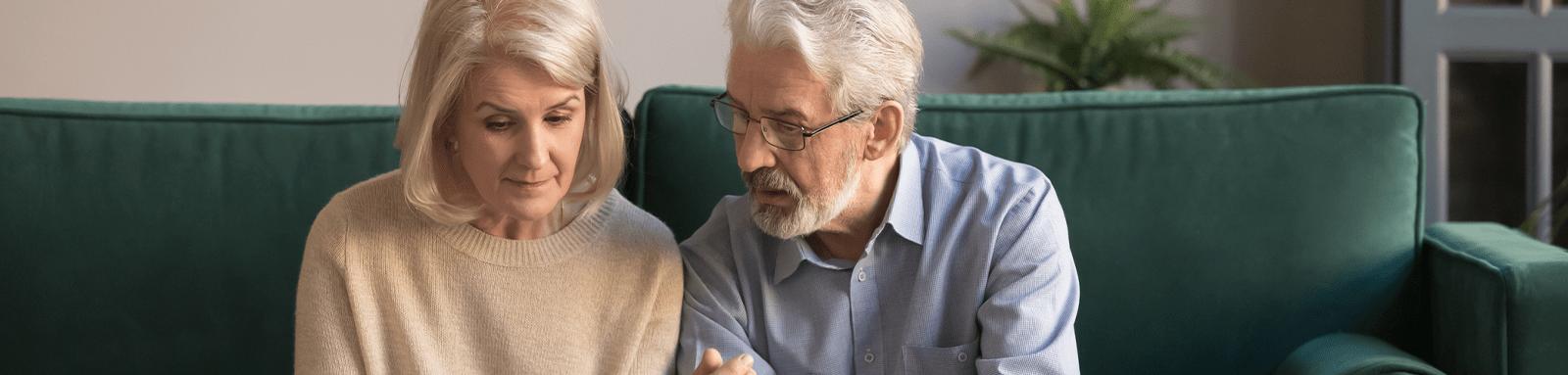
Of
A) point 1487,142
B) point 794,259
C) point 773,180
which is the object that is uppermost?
point 773,180

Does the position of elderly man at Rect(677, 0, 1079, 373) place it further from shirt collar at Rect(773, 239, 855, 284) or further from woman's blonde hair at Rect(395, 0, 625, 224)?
woman's blonde hair at Rect(395, 0, 625, 224)

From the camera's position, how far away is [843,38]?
1.47 metres

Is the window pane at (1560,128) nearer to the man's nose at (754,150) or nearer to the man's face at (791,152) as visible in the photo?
the man's face at (791,152)

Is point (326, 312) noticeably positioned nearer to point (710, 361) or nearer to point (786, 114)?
point (710, 361)

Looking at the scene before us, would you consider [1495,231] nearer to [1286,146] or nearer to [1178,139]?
[1286,146]

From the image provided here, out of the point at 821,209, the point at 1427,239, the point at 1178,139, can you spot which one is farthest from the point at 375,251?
the point at 1427,239

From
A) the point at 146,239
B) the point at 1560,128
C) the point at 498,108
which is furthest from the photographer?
the point at 1560,128

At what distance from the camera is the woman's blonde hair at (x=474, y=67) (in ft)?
4.51

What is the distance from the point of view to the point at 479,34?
138cm

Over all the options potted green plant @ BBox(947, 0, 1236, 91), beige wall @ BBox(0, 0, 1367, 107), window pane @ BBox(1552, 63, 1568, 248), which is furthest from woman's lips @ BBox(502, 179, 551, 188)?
window pane @ BBox(1552, 63, 1568, 248)

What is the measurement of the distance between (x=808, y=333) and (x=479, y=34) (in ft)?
1.84

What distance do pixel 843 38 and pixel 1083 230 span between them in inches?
23.9

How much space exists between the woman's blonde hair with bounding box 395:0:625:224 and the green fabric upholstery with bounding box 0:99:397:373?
49 centimetres

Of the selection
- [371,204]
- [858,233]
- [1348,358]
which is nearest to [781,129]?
[858,233]
